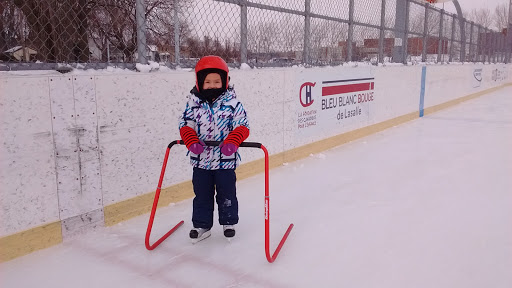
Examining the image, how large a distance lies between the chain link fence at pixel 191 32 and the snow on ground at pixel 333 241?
1392 mm

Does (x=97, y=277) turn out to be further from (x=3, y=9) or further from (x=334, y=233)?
(x=3, y=9)

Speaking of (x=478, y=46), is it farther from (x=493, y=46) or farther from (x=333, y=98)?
(x=333, y=98)

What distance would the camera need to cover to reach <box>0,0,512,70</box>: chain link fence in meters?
3.01

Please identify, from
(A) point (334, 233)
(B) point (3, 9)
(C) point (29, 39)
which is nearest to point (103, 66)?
(C) point (29, 39)

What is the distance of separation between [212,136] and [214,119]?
0.12 meters

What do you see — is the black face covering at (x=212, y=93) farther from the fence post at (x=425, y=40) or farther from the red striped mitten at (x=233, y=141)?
the fence post at (x=425, y=40)

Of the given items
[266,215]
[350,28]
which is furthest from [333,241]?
[350,28]

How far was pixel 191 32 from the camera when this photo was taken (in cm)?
391

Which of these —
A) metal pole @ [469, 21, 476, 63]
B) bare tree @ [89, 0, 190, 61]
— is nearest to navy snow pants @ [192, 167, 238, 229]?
bare tree @ [89, 0, 190, 61]

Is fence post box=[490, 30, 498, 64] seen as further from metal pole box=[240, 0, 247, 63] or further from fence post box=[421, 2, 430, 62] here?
metal pole box=[240, 0, 247, 63]

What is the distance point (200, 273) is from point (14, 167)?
140cm

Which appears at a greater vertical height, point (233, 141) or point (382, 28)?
point (382, 28)

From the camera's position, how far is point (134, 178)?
11.3 feet

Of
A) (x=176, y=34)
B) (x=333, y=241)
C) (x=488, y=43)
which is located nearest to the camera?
(x=333, y=241)
